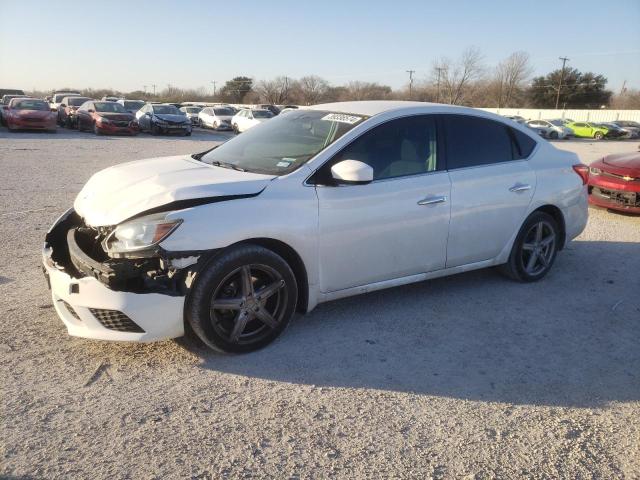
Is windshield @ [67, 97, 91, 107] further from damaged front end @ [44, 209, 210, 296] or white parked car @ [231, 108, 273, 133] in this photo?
damaged front end @ [44, 209, 210, 296]

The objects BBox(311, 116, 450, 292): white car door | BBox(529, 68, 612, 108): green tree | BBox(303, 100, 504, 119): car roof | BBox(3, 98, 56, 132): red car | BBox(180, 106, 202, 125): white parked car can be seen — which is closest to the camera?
BBox(311, 116, 450, 292): white car door

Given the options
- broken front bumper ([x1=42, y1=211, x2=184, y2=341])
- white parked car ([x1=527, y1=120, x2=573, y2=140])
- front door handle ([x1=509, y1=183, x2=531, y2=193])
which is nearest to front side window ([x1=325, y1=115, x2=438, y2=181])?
front door handle ([x1=509, y1=183, x2=531, y2=193])

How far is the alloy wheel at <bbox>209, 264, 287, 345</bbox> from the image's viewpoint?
3471 millimetres

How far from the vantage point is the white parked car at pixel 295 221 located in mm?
3279

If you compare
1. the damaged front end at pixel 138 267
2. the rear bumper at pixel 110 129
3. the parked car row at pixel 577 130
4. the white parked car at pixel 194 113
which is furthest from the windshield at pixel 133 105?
the damaged front end at pixel 138 267

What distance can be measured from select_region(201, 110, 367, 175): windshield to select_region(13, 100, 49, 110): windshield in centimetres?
2236

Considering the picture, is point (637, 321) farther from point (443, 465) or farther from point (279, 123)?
point (279, 123)

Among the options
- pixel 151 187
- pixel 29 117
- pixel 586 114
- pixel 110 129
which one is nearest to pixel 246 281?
pixel 151 187

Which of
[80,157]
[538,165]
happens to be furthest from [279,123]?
[80,157]

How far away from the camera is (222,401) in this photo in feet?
9.91

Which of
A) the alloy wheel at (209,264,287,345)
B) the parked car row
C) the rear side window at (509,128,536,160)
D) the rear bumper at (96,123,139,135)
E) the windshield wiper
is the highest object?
the rear side window at (509,128,536,160)

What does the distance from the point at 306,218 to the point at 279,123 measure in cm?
138

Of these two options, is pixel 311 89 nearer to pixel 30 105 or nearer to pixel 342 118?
pixel 30 105

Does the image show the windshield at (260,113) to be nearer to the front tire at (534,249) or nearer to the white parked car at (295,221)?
the white parked car at (295,221)
